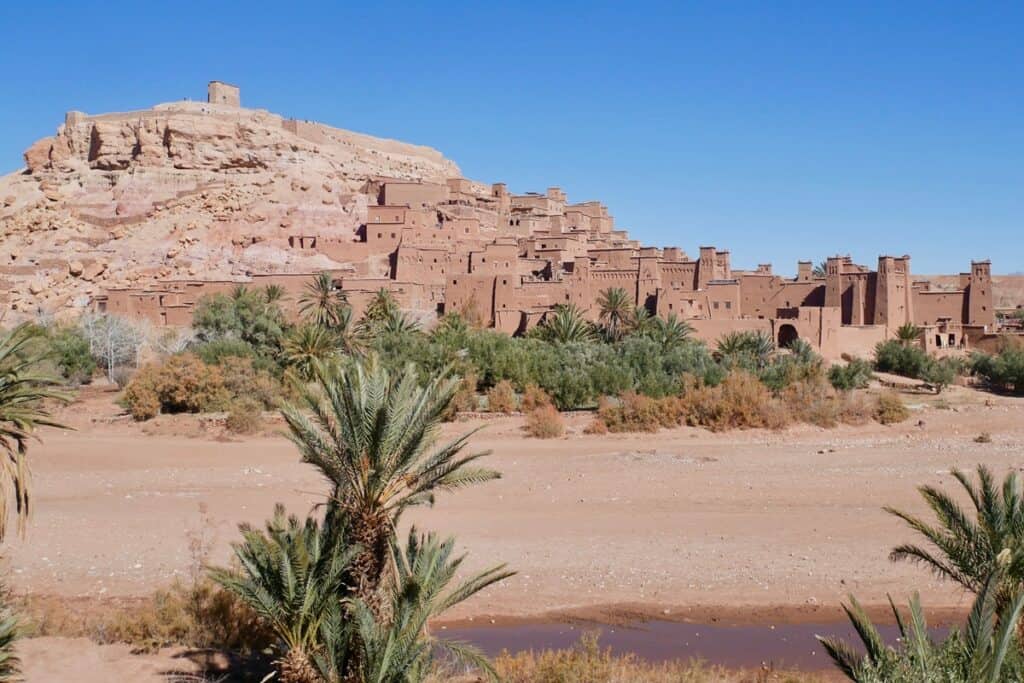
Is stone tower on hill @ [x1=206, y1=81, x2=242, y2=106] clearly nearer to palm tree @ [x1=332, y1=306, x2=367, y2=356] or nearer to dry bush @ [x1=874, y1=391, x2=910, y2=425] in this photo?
palm tree @ [x1=332, y1=306, x2=367, y2=356]

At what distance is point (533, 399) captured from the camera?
23859 mm

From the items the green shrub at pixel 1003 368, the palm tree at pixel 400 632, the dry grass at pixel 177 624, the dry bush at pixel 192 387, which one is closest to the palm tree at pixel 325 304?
the dry bush at pixel 192 387

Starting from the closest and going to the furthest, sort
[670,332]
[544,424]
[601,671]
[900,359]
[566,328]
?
[601,671]
[544,424]
[670,332]
[566,328]
[900,359]

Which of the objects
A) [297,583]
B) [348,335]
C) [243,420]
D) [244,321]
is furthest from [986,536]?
[244,321]

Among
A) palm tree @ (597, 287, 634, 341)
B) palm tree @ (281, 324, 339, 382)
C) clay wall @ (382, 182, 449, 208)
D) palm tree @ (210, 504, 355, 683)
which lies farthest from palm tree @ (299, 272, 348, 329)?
palm tree @ (210, 504, 355, 683)

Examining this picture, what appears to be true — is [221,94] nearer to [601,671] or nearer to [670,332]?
[670,332]

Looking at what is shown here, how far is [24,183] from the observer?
4469 cm

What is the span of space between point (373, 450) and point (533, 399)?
1744 centimetres

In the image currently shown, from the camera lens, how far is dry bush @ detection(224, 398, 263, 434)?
71.1 feet

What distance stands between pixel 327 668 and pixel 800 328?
27779mm

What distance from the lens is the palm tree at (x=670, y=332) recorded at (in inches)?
1102

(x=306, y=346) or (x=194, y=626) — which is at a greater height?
(x=306, y=346)

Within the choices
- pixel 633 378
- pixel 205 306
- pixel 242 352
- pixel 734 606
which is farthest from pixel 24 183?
pixel 734 606

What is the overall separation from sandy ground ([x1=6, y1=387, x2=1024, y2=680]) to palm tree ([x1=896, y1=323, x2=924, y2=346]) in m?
10.3
